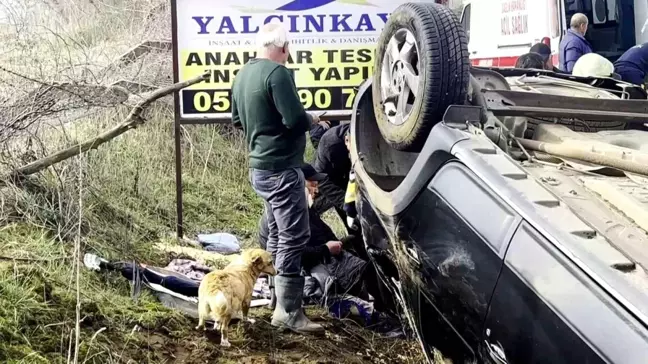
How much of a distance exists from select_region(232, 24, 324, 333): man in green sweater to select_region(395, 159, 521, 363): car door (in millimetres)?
1223

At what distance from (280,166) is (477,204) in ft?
6.16

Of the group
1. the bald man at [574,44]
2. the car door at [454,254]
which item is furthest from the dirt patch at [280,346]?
the bald man at [574,44]

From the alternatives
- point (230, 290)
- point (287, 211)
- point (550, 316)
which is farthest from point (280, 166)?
point (550, 316)

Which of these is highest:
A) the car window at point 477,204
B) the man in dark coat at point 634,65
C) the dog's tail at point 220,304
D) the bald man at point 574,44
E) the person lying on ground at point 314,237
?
the bald man at point 574,44

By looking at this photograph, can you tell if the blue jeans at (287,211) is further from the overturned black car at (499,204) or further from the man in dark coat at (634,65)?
the man in dark coat at (634,65)

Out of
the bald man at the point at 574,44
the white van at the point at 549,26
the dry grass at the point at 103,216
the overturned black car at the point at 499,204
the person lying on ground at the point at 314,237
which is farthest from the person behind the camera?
the white van at the point at 549,26

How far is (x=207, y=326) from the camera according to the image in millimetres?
4309

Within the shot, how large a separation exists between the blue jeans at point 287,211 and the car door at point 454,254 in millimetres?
1209

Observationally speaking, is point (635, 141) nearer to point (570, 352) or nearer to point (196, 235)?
point (570, 352)

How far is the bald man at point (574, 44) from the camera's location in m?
8.37

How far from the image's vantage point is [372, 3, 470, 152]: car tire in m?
3.14

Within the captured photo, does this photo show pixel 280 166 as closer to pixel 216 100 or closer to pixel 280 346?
pixel 280 346

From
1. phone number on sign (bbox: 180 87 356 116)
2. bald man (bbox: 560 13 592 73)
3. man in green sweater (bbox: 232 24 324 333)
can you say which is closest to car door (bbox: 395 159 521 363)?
man in green sweater (bbox: 232 24 324 333)

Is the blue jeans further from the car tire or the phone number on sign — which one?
the phone number on sign
